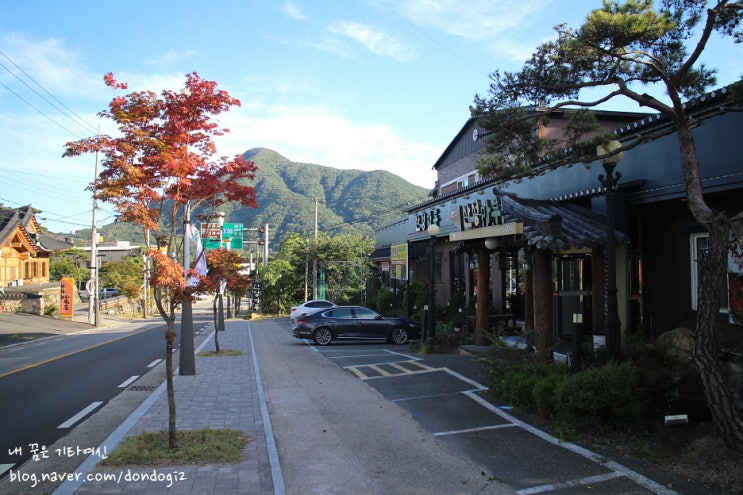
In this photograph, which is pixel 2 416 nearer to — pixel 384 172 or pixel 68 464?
pixel 68 464

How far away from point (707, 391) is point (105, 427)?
7.93m

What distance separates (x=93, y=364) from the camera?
16156 millimetres

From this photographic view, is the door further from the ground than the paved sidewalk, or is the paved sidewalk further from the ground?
the door

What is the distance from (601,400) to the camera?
7031mm

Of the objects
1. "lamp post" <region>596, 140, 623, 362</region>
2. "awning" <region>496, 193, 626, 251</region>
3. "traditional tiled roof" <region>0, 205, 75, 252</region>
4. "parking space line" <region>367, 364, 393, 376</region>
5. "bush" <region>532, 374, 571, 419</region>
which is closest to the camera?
"bush" <region>532, 374, 571, 419</region>

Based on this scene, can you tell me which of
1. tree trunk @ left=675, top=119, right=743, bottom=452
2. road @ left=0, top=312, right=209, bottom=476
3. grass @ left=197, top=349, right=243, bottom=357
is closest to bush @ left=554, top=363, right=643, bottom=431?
tree trunk @ left=675, top=119, right=743, bottom=452

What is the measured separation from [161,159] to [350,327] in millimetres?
13413

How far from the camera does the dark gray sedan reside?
19625 millimetres

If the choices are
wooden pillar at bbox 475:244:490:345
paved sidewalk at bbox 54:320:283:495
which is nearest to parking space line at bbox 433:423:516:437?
paved sidewalk at bbox 54:320:283:495

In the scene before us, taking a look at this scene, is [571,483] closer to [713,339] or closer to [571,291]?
[713,339]

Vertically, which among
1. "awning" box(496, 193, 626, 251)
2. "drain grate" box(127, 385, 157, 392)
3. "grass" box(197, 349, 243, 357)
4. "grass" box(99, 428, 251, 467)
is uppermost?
"awning" box(496, 193, 626, 251)

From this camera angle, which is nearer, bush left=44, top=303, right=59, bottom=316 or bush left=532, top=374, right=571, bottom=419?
bush left=532, top=374, right=571, bottom=419

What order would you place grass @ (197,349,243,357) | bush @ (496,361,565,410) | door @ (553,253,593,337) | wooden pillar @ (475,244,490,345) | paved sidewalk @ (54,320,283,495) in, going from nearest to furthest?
paved sidewalk @ (54,320,283,495) < bush @ (496,361,565,410) < door @ (553,253,593,337) < wooden pillar @ (475,244,490,345) < grass @ (197,349,243,357)

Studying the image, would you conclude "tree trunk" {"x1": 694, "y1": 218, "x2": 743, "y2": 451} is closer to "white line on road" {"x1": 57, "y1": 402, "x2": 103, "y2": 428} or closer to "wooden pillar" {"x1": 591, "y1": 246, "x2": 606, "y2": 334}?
"wooden pillar" {"x1": 591, "y1": 246, "x2": 606, "y2": 334}
